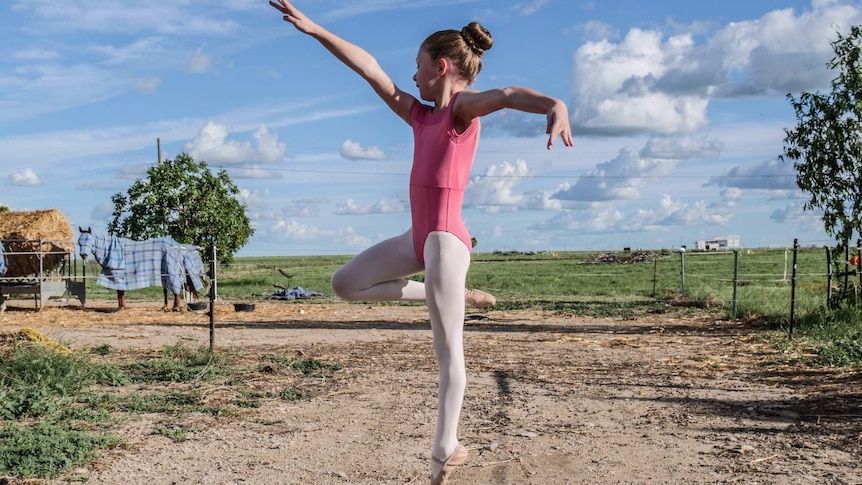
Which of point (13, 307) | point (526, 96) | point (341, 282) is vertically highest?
point (526, 96)

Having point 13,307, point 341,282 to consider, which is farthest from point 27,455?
point 13,307

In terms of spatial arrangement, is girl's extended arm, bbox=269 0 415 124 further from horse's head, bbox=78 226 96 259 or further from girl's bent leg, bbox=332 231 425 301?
horse's head, bbox=78 226 96 259

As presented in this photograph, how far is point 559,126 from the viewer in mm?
2459

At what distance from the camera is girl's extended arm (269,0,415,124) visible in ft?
10.3

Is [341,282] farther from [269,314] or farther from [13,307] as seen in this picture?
[13,307]

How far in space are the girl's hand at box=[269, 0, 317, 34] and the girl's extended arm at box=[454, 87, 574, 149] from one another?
708 millimetres

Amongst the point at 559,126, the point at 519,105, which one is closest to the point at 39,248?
the point at 519,105

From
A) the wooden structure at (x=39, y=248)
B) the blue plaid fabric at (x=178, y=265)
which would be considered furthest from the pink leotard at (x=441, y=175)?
the wooden structure at (x=39, y=248)

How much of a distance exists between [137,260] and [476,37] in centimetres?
1530

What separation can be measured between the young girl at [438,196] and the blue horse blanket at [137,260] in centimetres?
1422

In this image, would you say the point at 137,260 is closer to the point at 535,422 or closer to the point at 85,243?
the point at 85,243

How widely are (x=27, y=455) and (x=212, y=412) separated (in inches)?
61.6

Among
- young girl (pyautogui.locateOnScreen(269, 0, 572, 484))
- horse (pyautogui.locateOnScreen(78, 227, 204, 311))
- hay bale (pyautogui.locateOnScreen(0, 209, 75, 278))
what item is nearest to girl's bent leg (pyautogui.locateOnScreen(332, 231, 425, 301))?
young girl (pyautogui.locateOnScreen(269, 0, 572, 484))

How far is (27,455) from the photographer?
15.1ft
